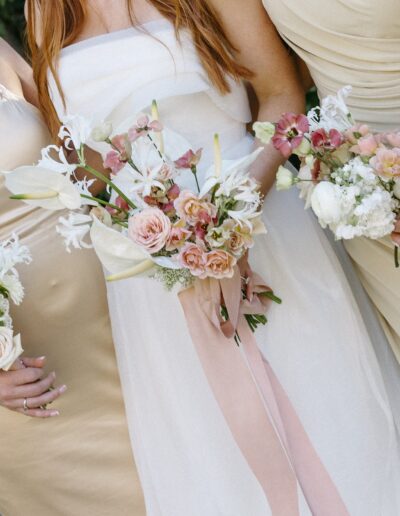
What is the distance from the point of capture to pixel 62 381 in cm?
292

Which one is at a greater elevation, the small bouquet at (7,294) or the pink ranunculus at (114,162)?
the pink ranunculus at (114,162)

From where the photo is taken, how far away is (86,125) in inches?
83.9

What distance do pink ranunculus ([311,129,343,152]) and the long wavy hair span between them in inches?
24.0

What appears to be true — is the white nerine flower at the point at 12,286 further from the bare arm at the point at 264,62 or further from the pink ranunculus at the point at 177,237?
the bare arm at the point at 264,62

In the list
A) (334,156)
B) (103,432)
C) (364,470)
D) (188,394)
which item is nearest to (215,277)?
(334,156)

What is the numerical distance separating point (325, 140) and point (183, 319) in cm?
79

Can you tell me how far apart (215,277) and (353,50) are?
2.47 feet

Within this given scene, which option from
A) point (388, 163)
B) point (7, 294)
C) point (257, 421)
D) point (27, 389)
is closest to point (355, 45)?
point (388, 163)

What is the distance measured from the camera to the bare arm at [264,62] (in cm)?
252

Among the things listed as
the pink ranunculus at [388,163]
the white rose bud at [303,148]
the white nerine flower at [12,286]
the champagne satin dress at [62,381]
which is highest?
the pink ranunculus at [388,163]

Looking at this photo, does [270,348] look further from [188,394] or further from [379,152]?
[379,152]

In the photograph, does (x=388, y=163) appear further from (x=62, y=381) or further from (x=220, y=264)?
(x=62, y=381)

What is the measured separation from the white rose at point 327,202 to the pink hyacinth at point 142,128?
1.32 ft

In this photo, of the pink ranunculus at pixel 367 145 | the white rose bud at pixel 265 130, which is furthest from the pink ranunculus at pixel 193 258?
the pink ranunculus at pixel 367 145
